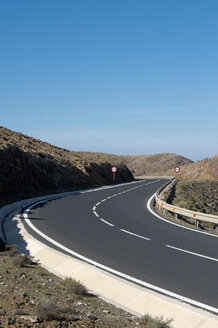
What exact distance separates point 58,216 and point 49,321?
1197 centimetres

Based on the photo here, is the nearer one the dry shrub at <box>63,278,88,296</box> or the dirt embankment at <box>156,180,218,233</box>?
the dry shrub at <box>63,278,88,296</box>

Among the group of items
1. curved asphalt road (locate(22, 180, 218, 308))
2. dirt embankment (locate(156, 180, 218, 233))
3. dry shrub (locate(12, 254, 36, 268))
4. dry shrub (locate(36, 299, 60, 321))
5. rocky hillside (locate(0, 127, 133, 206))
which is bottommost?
dirt embankment (locate(156, 180, 218, 233))

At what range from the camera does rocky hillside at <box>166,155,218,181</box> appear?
74.2 metres

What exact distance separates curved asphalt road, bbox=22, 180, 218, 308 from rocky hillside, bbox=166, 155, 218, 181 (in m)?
59.4

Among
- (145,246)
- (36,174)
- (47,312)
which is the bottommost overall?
(145,246)

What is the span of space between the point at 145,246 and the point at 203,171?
72.9 meters

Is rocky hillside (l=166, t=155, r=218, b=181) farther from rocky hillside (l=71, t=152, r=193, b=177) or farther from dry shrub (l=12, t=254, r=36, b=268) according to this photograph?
dry shrub (l=12, t=254, r=36, b=268)

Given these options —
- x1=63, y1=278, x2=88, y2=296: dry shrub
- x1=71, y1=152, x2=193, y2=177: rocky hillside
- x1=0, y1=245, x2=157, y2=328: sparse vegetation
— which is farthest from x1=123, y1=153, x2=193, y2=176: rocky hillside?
x1=63, y1=278, x2=88, y2=296: dry shrub

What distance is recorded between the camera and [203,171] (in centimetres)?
8006

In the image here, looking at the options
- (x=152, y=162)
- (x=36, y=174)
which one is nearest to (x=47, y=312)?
(x=36, y=174)

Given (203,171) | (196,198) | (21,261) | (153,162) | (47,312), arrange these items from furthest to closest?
(153,162)
(203,171)
(196,198)
(21,261)
(47,312)

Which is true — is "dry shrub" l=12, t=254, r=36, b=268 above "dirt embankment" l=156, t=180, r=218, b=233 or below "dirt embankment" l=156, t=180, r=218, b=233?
above

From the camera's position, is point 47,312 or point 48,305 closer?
point 47,312

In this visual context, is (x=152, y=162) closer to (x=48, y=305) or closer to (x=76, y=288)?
(x=76, y=288)
